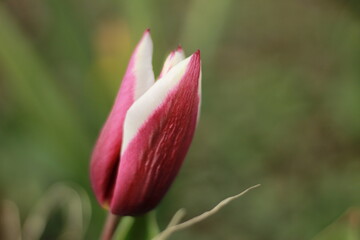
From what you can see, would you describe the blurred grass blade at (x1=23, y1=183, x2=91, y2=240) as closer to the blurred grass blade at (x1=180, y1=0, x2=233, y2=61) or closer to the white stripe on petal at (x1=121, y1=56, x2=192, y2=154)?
the white stripe on petal at (x1=121, y1=56, x2=192, y2=154)

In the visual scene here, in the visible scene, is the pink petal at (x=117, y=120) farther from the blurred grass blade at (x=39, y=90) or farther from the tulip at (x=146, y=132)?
the blurred grass blade at (x=39, y=90)

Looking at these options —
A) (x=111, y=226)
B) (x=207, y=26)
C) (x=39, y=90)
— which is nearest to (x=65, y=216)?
(x=111, y=226)

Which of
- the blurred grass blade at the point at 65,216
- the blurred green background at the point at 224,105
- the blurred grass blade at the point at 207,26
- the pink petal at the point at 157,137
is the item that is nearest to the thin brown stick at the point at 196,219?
the pink petal at the point at 157,137

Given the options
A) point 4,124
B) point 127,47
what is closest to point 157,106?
point 127,47

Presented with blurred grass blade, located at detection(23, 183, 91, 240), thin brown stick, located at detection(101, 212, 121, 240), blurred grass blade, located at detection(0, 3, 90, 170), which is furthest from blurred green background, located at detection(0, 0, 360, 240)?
thin brown stick, located at detection(101, 212, 121, 240)

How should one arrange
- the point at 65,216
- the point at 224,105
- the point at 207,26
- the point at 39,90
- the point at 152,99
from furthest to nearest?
the point at 224,105 < the point at 207,26 < the point at 39,90 < the point at 65,216 < the point at 152,99

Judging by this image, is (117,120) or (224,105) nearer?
(117,120)

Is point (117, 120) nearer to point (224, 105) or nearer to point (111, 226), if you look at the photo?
point (111, 226)
